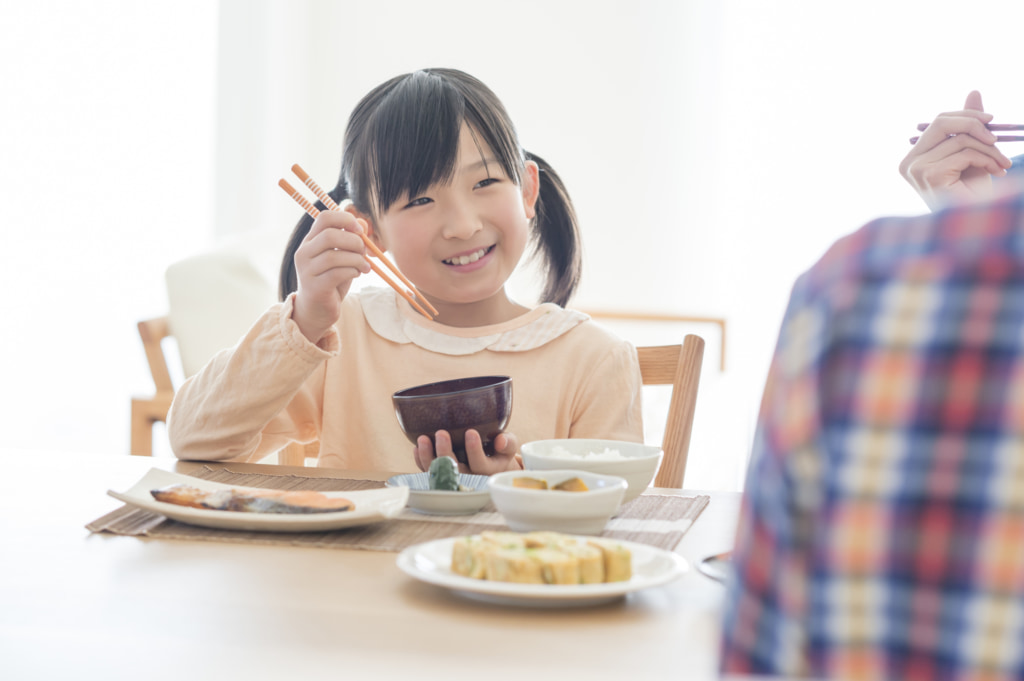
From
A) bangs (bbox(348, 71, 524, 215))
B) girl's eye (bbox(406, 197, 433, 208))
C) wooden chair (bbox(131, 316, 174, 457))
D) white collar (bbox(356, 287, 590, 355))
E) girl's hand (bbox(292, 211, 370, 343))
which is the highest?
bangs (bbox(348, 71, 524, 215))

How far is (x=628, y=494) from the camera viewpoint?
921 millimetres

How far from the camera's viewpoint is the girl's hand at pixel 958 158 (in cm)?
145

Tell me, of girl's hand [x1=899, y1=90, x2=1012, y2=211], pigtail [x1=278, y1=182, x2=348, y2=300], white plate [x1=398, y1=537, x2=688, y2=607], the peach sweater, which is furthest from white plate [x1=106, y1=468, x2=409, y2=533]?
girl's hand [x1=899, y1=90, x2=1012, y2=211]

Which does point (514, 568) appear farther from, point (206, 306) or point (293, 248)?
point (206, 306)

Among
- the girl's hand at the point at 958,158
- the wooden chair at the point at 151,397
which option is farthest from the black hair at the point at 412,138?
the wooden chair at the point at 151,397

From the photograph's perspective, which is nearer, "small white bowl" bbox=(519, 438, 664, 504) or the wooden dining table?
the wooden dining table

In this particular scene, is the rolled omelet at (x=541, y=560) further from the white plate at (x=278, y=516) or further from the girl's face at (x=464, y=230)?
the girl's face at (x=464, y=230)

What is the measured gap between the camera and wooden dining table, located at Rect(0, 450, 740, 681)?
0.54m

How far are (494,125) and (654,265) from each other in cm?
292

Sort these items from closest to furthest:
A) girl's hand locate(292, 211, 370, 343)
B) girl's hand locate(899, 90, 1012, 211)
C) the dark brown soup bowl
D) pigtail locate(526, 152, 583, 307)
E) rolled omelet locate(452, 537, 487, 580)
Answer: rolled omelet locate(452, 537, 487, 580), the dark brown soup bowl, girl's hand locate(292, 211, 370, 343), girl's hand locate(899, 90, 1012, 211), pigtail locate(526, 152, 583, 307)

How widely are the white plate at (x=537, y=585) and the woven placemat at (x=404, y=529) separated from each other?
9cm

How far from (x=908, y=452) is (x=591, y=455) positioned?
0.66m

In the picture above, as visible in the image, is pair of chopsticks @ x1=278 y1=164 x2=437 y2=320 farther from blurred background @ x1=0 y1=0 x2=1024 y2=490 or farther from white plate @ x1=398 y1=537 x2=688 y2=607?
blurred background @ x1=0 y1=0 x2=1024 y2=490

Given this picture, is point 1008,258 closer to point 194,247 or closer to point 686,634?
point 686,634
